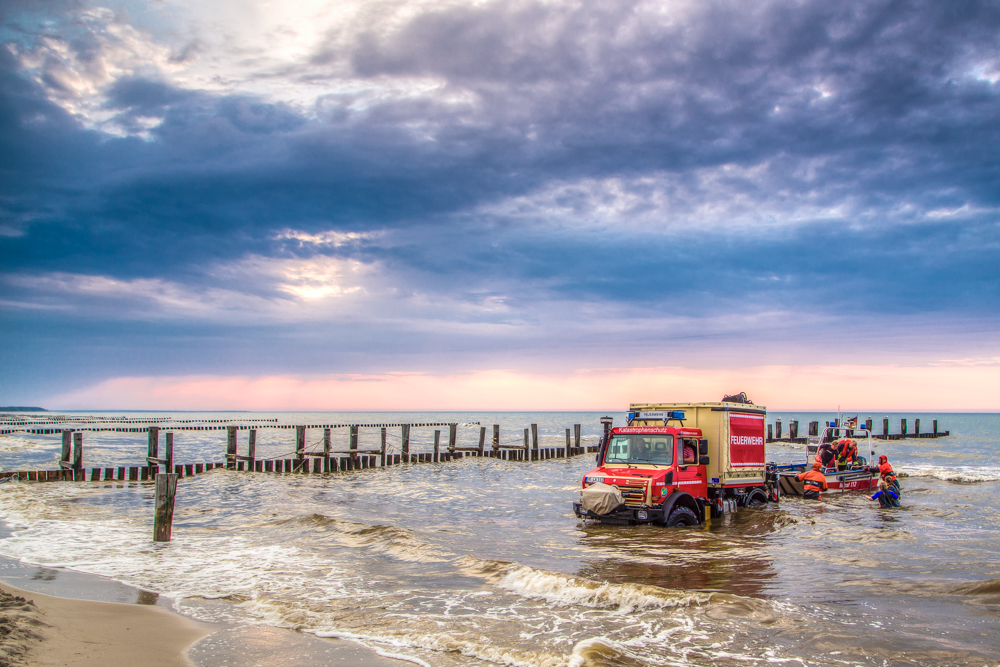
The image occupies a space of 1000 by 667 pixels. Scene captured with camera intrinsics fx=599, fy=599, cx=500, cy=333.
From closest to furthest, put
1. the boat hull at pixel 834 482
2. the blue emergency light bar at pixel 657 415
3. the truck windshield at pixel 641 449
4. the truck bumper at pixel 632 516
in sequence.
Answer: the truck bumper at pixel 632 516 < the truck windshield at pixel 641 449 < the blue emergency light bar at pixel 657 415 < the boat hull at pixel 834 482

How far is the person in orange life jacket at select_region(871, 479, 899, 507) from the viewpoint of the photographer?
18.6m

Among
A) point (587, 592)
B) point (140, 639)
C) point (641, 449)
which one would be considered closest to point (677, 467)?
point (641, 449)

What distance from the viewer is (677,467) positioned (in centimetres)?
1339

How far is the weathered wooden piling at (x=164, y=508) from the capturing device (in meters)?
13.2

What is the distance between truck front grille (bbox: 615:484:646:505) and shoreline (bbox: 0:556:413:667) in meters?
7.36

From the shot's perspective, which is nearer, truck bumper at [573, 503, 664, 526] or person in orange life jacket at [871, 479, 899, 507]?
truck bumper at [573, 503, 664, 526]

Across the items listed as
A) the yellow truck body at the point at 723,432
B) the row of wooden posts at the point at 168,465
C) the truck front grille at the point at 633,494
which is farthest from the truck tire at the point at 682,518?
the row of wooden posts at the point at 168,465

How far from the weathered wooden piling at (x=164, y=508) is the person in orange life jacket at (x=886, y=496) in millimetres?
19677

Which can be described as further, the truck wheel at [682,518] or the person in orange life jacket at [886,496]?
the person in orange life jacket at [886,496]

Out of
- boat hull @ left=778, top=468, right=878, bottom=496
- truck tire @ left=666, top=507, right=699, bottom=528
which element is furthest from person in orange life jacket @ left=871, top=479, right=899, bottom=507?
truck tire @ left=666, top=507, right=699, bottom=528

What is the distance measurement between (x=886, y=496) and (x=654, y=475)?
10.5 m

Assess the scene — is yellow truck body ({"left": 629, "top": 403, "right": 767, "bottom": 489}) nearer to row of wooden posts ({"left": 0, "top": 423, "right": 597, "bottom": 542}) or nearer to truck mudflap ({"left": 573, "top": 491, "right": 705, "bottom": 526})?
truck mudflap ({"left": 573, "top": 491, "right": 705, "bottom": 526})

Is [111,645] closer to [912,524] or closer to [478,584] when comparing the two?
[478,584]

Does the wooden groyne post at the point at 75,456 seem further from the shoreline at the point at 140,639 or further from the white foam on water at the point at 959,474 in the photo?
the white foam on water at the point at 959,474
